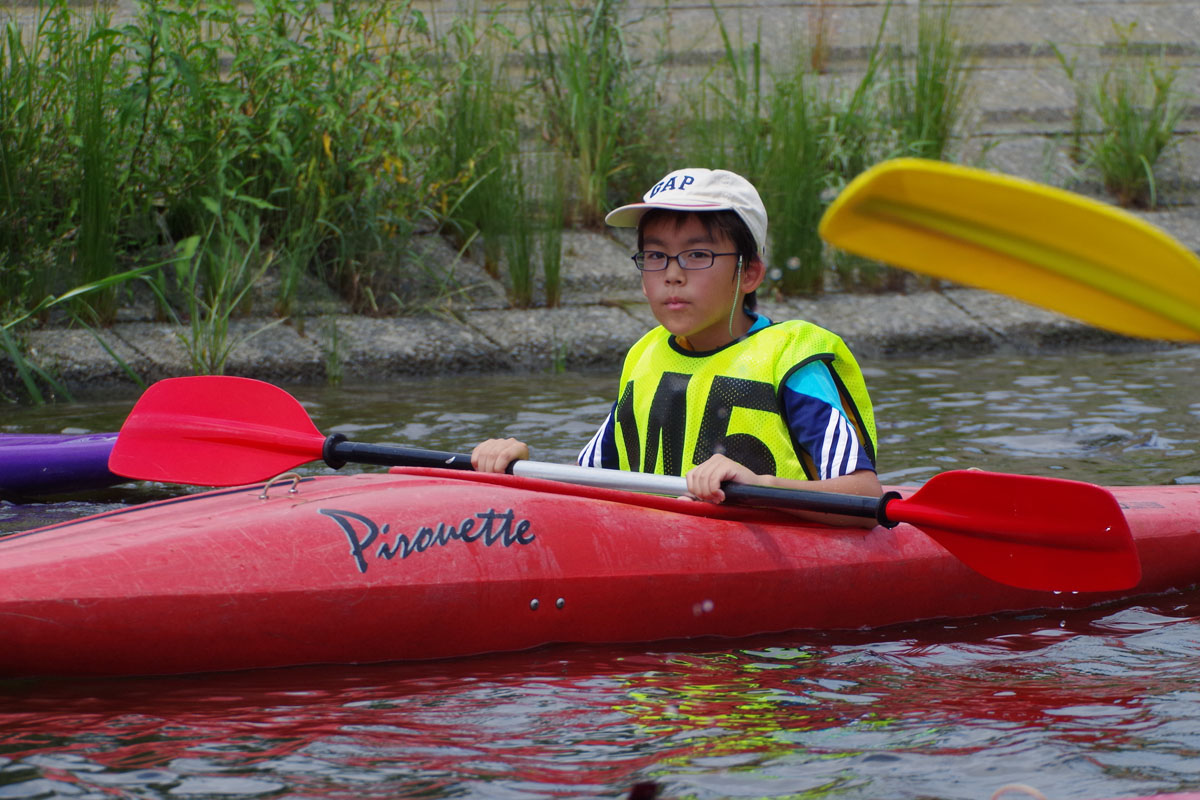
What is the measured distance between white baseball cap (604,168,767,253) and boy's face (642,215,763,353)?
0.20 feet

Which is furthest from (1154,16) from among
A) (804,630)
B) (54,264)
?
(804,630)

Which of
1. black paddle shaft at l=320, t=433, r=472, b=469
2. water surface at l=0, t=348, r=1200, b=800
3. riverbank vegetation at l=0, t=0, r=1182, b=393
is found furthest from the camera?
riverbank vegetation at l=0, t=0, r=1182, b=393

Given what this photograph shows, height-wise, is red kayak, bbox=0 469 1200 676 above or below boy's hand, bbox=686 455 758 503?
below

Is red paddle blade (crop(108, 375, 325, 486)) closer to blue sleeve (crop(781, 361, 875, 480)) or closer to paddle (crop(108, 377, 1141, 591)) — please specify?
paddle (crop(108, 377, 1141, 591))

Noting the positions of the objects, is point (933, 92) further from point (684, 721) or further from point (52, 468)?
A: point (684, 721)

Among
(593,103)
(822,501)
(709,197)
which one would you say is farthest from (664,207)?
(593,103)

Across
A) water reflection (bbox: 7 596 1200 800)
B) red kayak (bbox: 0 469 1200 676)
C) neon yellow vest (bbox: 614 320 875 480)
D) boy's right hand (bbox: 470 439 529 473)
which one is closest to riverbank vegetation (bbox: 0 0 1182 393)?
boy's right hand (bbox: 470 439 529 473)

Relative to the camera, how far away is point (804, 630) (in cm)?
314

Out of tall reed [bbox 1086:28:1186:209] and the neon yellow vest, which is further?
tall reed [bbox 1086:28:1186:209]

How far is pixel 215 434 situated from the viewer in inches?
143

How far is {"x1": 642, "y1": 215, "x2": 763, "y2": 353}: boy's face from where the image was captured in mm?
3234

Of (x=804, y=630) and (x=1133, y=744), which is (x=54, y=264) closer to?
(x=804, y=630)

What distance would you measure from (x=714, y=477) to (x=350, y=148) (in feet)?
13.6

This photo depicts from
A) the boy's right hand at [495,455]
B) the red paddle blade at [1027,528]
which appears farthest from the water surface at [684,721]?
the boy's right hand at [495,455]
